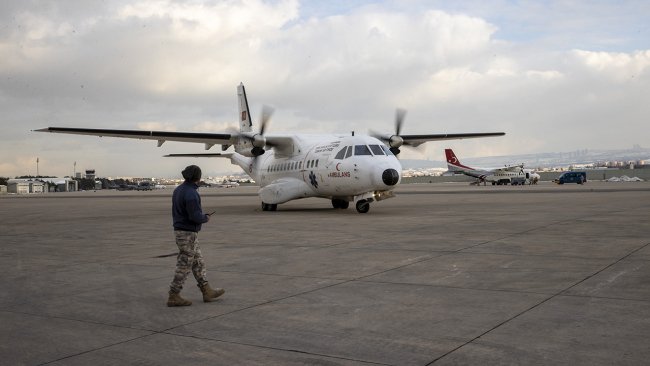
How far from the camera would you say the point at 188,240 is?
601cm

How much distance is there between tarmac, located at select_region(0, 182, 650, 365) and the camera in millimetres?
4027

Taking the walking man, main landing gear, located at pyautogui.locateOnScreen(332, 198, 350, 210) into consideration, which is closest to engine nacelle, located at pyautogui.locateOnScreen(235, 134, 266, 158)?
main landing gear, located at pyautogui.locateOnScreen(332, 198, 350, 210)

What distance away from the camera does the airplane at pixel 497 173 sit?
7325cm

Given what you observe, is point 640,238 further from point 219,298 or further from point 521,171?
point 521,171

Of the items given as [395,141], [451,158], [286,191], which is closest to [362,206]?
[286,191]

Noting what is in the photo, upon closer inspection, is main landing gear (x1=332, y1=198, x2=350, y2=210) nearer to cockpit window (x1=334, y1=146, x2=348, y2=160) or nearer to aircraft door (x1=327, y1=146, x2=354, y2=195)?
aircraft door (x1=327, y1=146, x2=354, y2=195)

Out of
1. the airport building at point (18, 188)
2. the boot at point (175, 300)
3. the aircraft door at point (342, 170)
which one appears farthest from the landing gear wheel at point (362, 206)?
the airport building at point (18, 188)

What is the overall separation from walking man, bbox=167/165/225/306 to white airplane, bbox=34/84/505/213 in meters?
12.5

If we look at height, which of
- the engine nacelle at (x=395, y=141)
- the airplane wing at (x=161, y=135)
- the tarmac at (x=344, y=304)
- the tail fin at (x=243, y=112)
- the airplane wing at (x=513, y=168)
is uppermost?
the tail fin at (x=243, y=112)

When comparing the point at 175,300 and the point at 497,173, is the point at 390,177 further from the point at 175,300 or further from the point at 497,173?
the point at 497,173

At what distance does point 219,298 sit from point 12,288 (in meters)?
3.03

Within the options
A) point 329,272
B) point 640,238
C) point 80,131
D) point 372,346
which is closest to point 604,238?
point 640,238

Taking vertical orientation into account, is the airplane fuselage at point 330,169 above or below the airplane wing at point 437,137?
below

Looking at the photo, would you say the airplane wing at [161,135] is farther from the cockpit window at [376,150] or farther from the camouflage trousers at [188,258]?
the camouflage trousers at [188,258]
